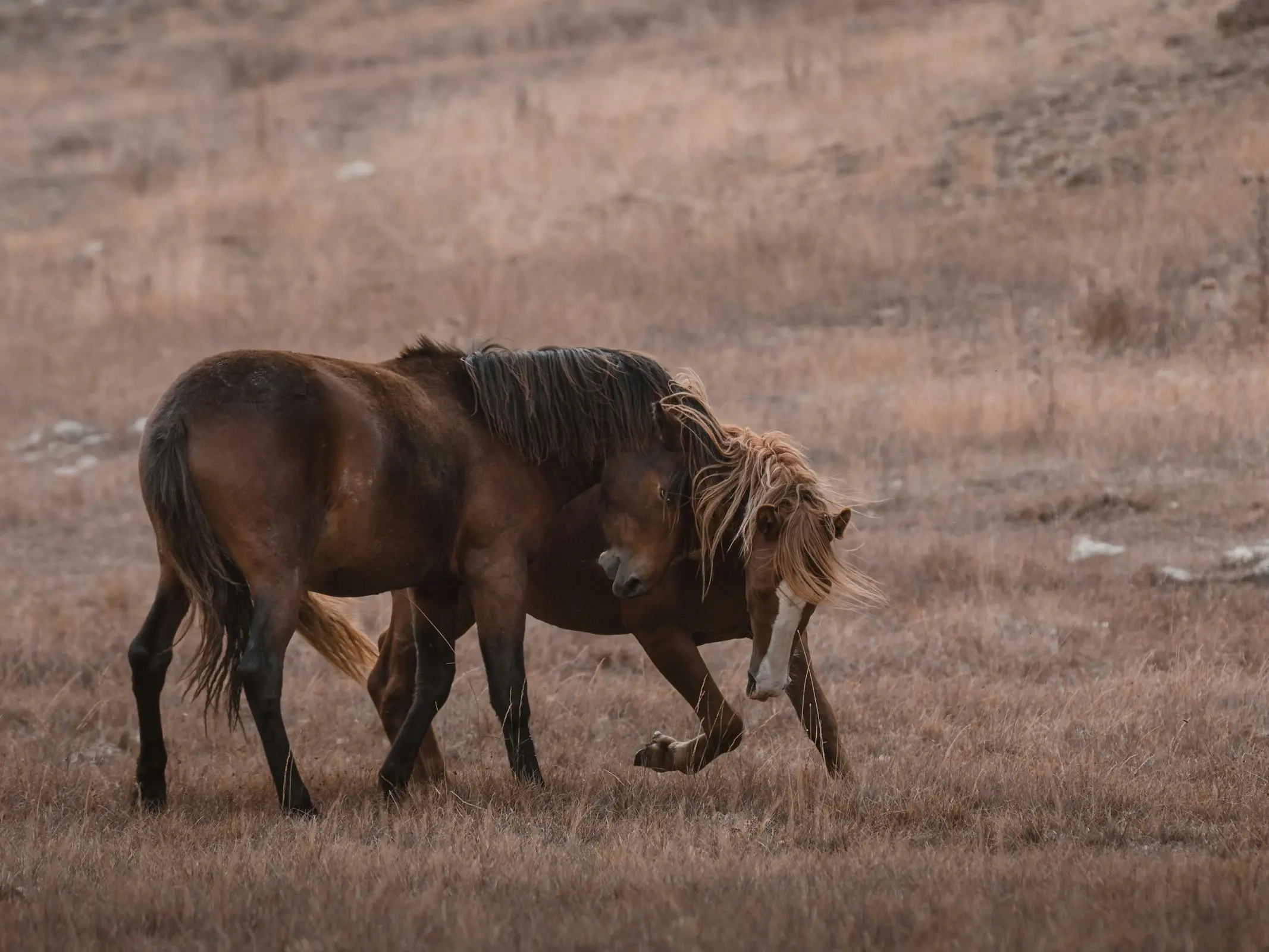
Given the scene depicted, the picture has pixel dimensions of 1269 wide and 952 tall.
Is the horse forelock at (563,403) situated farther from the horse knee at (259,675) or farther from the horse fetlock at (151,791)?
the horse fetlock at (151,791)

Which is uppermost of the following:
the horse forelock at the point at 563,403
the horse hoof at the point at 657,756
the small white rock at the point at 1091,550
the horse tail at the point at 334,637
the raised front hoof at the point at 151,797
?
the horse forelock at the point at 563,403

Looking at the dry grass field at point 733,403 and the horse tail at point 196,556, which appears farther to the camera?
the horse tail at point 196,556

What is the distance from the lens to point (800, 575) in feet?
18.8

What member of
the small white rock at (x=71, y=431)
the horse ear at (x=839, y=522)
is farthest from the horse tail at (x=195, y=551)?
the small white rock at (x=71, y=431)

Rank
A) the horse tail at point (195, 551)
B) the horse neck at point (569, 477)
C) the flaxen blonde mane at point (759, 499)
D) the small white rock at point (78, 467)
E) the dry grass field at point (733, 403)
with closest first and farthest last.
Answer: the dry grass field at point (733, 403)
the horse tail at point (195, 551)
the flaxen blonde mane at point (759, 499)
the horse neck at point (569, 477)
the small white rock at point (78, 467)

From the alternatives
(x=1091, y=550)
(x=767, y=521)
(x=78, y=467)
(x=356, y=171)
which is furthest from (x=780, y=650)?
(x=356, y=171)

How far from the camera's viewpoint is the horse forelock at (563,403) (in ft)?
20.2

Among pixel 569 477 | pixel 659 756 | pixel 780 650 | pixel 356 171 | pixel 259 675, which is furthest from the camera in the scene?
pixel 356 171

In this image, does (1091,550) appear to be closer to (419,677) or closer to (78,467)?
(419,677)

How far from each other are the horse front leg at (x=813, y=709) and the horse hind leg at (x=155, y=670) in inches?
92.7

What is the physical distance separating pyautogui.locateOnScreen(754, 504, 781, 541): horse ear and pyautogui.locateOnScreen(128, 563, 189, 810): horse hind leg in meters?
2.18

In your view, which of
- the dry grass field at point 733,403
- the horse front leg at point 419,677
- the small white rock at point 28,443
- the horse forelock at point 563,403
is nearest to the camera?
the dry grass field at point 733,403

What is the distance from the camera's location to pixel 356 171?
25.8 metres

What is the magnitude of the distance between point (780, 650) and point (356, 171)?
2151 cm
